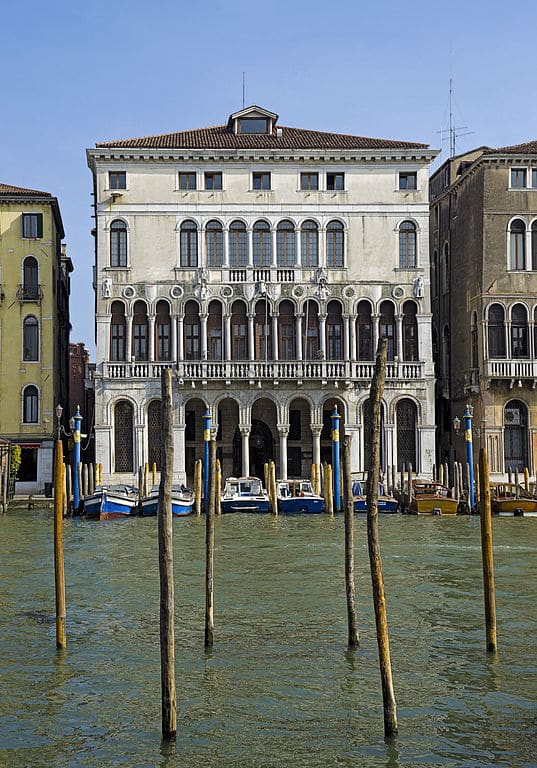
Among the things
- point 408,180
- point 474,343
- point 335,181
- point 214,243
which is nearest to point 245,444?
point 214,243

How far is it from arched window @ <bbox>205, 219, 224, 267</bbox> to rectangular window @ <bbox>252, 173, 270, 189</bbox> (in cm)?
155

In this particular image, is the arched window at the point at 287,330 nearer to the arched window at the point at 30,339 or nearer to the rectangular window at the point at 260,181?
the rectangular window at the point at 260,181

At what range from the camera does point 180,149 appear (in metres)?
30.7

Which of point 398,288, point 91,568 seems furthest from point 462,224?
point 91,568

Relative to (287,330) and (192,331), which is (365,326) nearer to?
(287,330)

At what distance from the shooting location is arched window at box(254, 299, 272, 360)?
3112cm

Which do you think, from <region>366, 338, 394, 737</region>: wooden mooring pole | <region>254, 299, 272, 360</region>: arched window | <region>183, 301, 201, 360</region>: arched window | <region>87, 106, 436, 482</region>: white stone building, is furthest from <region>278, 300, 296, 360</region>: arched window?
<region>366, 338, 394, 737</region>: wooden mooring pole

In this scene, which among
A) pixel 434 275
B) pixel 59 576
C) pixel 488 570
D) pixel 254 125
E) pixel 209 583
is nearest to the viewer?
pixel 488 570

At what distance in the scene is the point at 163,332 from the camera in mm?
31125

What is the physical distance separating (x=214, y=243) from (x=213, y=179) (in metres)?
1.82

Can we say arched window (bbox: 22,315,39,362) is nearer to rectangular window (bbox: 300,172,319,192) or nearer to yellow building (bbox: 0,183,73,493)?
yellow building (bbox: 0,183,73,493)

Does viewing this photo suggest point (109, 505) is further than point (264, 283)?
No

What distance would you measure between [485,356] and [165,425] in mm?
22767

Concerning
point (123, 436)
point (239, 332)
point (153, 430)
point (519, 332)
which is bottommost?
point (123, 436)
